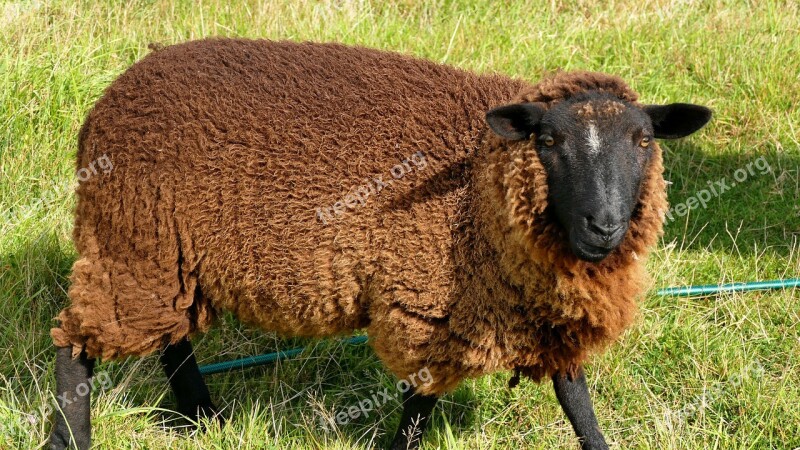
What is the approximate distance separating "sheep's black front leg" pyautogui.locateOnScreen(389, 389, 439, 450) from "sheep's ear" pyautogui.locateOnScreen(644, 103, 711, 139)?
1525 mm

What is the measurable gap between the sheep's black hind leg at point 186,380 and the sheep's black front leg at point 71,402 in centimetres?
47

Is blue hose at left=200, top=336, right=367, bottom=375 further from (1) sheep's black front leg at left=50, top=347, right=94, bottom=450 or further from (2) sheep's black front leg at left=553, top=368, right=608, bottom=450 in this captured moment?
(2) sheep's black front leg at left=553, top=368, right=608, bottom=450

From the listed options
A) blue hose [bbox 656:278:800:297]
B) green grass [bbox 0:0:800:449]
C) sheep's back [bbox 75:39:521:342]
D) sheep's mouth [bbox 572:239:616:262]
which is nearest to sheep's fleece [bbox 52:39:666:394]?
sheep's back [bbox 75:39:521:342]

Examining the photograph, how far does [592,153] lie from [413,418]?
5.01 feet

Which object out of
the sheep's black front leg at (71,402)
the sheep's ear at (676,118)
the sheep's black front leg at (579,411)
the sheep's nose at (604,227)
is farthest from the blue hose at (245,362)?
the sheep's ear at (676,118)

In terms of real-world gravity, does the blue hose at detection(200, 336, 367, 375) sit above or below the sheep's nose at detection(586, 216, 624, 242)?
below

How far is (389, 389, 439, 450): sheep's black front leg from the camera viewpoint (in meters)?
3.85

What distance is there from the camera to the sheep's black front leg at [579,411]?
3.75m

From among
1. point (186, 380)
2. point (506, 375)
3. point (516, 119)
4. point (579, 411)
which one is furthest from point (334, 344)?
point (516, 119)

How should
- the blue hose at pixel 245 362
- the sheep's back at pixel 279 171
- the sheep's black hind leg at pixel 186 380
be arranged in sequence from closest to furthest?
the sheep's back at pixel 279 171 → the sheep's black hind leg at pixel 186 380 → the blue hose at pixel 245 362

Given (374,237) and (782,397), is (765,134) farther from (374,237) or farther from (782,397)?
(374,237)

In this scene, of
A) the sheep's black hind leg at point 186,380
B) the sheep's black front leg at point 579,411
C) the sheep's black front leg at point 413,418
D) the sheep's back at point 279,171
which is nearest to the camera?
the sheep's back at point 279,171

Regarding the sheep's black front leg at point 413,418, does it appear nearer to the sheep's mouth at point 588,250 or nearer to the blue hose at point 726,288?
the sheep's mouth at point 588,250

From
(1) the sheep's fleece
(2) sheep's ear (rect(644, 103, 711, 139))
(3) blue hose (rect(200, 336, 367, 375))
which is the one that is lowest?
(3) blue hose (rect(200, 336, 367, 375))
